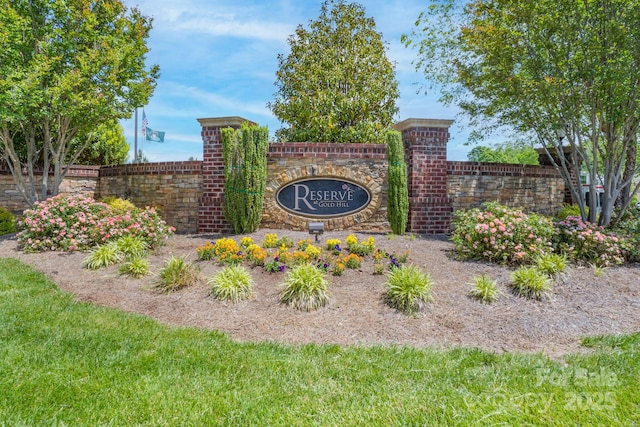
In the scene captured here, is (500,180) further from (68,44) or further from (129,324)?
(68,44)

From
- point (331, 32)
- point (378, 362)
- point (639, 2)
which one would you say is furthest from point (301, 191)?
point (331, 32)

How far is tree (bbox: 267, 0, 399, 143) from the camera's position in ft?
42.4

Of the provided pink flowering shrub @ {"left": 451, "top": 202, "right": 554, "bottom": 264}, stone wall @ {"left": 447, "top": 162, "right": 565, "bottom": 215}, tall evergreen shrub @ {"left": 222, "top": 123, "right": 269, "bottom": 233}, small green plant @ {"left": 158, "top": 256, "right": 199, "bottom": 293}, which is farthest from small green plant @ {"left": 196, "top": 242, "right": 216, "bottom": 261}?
stone wall @ {"left": 447, "top": 162, "right": 565, "bottom": 215}

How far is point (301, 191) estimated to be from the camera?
28.2 feet

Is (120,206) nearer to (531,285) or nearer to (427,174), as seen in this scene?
(427,174)

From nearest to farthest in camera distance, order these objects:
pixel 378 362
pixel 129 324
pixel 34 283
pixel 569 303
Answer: pixel 378 362 < pixel 129 324 < pixel 569 303 < pixel 34 283

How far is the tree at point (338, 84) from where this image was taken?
42.4ft

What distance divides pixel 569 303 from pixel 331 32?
12.3m

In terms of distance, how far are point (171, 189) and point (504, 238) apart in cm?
739

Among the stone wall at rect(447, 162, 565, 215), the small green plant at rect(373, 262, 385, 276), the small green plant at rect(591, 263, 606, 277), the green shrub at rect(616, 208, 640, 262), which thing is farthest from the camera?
the stone wall at rect(447, 162, 565, 215)

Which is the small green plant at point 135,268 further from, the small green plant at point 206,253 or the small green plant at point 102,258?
the small green plant at point 206,253

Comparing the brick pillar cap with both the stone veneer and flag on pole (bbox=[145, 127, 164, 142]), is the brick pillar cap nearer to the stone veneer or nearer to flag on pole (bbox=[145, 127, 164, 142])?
the stone veneer

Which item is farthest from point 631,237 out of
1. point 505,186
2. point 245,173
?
point 245,173

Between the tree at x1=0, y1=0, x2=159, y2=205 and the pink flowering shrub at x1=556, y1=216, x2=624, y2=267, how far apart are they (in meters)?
9.82
